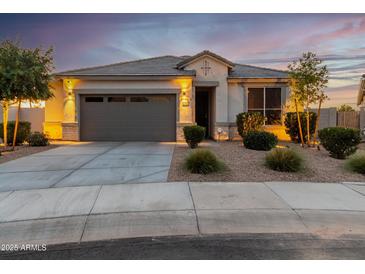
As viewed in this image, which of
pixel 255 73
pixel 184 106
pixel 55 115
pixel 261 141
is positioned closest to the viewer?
pixel 261 141

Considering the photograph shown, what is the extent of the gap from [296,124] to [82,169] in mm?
10592

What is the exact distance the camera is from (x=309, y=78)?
1171cm

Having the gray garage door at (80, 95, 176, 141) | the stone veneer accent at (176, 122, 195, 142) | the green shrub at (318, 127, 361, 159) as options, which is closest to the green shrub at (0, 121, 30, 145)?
the gray garage door at (80, 95, 176, 141)

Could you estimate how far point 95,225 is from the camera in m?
4.16

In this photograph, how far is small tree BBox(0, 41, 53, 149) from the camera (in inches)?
407

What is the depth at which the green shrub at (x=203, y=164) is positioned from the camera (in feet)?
23.1

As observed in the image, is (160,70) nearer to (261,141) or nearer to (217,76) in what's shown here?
(217,76)

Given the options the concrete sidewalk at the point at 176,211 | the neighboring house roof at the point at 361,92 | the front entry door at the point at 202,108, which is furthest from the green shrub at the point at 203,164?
the neighboring house roof at the point at 361,92

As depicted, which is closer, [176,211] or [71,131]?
[176,211]

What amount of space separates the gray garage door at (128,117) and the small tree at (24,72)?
10.9 ft

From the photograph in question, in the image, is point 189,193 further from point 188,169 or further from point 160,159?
point 160,159

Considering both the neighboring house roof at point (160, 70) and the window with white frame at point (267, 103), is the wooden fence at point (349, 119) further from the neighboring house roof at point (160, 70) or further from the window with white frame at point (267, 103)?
the neighboring house roof at point (160, 70)

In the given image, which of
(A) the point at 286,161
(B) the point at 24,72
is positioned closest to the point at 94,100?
(B) the point at 24,72

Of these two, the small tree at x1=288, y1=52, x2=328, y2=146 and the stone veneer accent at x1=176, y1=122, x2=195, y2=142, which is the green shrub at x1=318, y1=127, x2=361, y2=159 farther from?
the stone veneer accent at x1=176, y1=122, x2=195, y2=142
